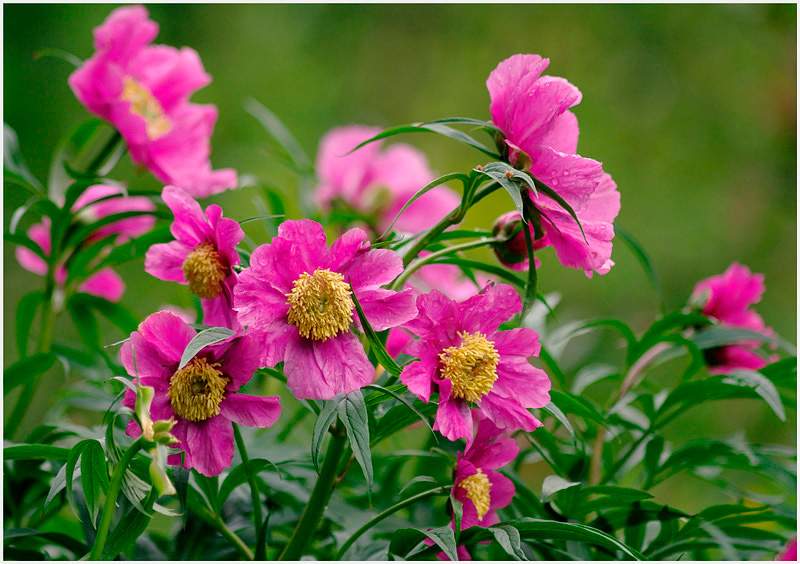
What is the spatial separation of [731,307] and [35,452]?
472 mm

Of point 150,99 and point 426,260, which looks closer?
point 426,260

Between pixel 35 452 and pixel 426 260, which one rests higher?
pixel 426 260

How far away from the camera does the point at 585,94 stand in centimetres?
197

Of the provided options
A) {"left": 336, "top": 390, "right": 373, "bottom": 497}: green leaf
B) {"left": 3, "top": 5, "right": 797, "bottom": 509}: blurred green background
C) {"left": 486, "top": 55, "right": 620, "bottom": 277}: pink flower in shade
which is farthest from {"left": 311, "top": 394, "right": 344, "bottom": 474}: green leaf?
{"left": 3, "top": 5, "right": 797, "bottom": 509}: blurred green background

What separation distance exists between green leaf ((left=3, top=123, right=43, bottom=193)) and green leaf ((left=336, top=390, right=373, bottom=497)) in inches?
13.4

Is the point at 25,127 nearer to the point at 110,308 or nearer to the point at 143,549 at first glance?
the point at 110,308

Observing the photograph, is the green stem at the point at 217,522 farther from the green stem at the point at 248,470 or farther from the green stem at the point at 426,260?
the green stem at the point at 426,260

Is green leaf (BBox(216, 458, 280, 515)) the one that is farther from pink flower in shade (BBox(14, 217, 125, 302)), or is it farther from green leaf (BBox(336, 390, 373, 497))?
pink flower in shade (BBox(14, 217, 125, 302))

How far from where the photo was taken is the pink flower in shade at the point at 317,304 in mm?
327

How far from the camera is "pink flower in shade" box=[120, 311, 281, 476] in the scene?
34 centimetres

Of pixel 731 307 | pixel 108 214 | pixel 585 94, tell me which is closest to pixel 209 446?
pixel 108 214

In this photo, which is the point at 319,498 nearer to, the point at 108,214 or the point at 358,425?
the point at 358,425

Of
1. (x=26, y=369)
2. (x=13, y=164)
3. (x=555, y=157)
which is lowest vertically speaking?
(x=26, y=369)

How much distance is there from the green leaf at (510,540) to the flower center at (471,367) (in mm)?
63
